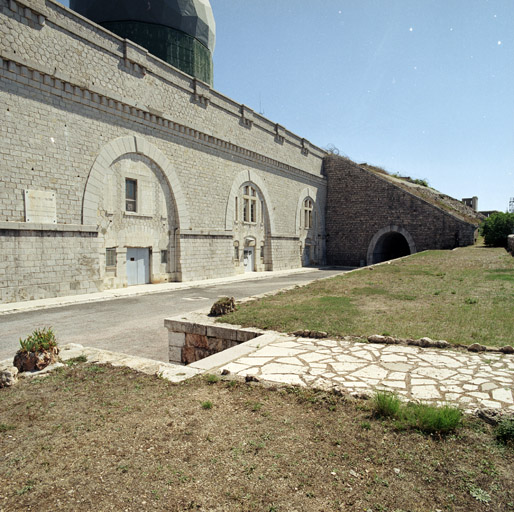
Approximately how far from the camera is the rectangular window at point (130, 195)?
53.6 ft

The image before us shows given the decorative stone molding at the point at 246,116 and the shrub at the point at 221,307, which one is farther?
the decorative stone molding at the point at 246,116

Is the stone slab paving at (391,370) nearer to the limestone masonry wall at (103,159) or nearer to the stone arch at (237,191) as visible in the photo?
the limestone masonry wall at (103,159)

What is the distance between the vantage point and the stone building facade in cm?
1216

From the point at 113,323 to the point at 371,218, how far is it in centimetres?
2525

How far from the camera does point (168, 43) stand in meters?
21.0

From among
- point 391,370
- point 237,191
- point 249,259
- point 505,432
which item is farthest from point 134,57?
point 505,432

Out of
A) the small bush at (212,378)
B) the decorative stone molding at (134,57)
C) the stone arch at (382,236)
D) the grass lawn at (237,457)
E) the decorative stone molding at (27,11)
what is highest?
the decorative stone molding at (134,57)

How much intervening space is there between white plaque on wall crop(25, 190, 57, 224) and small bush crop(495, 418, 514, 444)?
13169 millimetres

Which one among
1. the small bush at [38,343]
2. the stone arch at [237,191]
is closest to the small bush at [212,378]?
the small bush at [38,343]

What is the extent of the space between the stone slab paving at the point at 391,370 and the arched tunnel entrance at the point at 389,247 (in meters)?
27.1

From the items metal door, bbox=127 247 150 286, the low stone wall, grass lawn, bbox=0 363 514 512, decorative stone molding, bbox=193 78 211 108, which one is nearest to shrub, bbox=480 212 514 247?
decorative stone molding, bbox=193 78 211 108

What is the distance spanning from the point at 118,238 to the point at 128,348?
939cm

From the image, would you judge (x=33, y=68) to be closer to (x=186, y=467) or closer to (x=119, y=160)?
(x=119, y=160)

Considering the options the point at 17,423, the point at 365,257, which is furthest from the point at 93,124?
the point at 365,257
